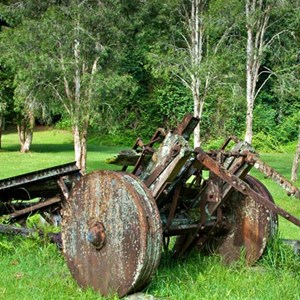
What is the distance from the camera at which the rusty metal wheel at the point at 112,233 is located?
4.46 m

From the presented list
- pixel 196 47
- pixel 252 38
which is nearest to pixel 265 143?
pixel 196 47

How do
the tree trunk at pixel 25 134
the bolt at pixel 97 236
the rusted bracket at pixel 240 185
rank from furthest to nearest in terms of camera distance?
the tree trunk at pixel 25 134, the bolt at pixel 97 236, the rusted bracket at pixel 240 185

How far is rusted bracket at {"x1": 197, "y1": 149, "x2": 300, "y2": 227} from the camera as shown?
445 centimetres

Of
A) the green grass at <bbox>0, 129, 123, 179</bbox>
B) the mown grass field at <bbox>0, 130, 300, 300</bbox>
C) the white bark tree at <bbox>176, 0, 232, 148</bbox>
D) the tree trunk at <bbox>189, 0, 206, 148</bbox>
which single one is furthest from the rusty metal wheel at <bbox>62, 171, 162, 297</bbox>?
Result: the tree trunk at <bbox>189, 0, 206, 148</bbox>

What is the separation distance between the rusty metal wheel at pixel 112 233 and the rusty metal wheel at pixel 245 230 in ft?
4.94

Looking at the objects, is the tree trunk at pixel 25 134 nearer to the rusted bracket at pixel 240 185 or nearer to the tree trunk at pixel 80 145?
the tree trunk at pixel 80 145

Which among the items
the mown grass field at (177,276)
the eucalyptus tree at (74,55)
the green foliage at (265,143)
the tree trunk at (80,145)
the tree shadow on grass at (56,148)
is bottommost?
the tree shadow on grass at (56,148)

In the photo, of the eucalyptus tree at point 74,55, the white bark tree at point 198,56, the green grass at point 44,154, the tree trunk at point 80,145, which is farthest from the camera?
the white bark tree at point 198,56

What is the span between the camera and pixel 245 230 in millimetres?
5789

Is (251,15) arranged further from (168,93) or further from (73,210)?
(73,210)

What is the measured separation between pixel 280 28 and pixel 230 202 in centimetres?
2109

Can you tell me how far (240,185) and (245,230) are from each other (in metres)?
1.36

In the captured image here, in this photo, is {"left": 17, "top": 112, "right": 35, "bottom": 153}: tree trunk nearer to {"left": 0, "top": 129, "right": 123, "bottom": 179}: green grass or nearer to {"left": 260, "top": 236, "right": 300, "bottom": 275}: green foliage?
{"left": 0, "top": 129, "right": 123, "bottom": 179}: green grass

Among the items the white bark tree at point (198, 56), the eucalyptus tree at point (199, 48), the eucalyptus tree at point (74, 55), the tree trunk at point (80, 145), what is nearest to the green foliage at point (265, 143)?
the eucalyptus tree at point (199, 48)
